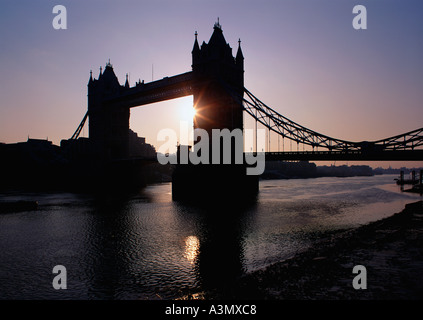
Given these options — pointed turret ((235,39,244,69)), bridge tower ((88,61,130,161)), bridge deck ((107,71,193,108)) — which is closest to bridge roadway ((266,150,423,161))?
pointed turret ((235,39,244,69))

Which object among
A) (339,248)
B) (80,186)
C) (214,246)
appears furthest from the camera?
(80,186)

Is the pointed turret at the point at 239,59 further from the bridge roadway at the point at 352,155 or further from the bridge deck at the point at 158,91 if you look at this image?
the bridge roadway at the point at 352,155

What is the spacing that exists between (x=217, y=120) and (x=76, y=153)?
39.6 metres

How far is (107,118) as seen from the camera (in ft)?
235

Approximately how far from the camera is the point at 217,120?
1895 inches

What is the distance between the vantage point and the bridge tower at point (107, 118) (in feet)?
233

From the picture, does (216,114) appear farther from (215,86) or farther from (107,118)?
(107,118)

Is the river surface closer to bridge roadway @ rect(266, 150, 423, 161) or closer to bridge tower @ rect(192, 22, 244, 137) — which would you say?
bridge roadway @ rect(266, 150, 423, 161)

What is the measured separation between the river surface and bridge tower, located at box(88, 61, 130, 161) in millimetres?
43482

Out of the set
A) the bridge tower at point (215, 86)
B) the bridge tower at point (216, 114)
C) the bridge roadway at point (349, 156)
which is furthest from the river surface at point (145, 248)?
the bridge tower at point (215, 86)

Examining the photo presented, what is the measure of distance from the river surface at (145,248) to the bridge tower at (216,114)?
12.8 meters

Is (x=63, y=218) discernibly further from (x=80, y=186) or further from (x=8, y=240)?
(x=80, y=186)

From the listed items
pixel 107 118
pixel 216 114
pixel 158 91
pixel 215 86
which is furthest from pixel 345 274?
pixel 107 118
